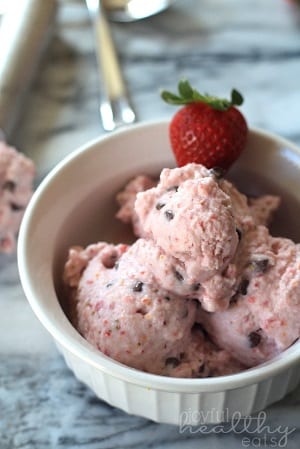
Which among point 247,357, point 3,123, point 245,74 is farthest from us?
point 245,74

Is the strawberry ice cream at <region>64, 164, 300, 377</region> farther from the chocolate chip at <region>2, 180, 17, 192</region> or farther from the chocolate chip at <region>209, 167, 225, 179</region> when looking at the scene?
the chocolate chip at <region>2, 180, 17, 192</region>

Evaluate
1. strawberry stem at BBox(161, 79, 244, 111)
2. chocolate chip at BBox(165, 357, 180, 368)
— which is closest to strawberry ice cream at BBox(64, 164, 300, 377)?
chocolate chip at BBox(165, 357, 180, 368)

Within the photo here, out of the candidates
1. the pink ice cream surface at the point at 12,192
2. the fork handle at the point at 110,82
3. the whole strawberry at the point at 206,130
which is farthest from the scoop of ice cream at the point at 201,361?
the fork handle at the point at 110,82

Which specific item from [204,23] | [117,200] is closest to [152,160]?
[117,200]

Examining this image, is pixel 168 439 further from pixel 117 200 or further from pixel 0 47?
pixel 0 47

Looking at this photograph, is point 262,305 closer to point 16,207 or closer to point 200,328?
point 200,328

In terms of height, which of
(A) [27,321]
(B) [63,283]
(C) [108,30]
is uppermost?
(C) [108,30]

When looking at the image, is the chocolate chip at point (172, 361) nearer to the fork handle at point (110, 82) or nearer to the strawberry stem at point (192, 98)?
the strawberry stem at point (192, 98)

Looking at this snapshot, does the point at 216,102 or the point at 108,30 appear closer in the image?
the point at 216,102

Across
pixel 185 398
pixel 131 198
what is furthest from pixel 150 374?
pixel 131 198
